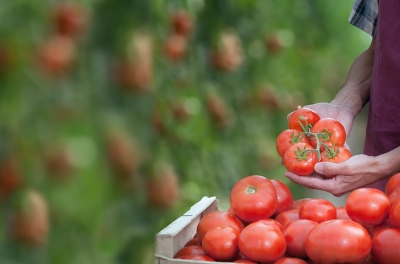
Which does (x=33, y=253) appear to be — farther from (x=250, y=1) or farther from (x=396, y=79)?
(x=250, y=1)

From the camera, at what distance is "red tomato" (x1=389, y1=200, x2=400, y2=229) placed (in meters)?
1.04

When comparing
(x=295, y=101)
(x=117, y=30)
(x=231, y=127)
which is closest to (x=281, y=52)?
(x=295, y=101)

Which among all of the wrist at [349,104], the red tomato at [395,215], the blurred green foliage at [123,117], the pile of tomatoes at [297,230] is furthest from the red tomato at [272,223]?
the wrist at [349,104]

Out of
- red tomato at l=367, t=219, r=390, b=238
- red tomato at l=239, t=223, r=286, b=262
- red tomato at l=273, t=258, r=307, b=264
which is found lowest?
red tomato at l=273, t=258, r=307, b=264

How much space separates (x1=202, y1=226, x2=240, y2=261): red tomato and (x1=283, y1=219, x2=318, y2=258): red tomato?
0.31ft

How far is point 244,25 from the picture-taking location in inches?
78.9

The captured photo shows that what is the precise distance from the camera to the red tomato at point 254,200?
117cm

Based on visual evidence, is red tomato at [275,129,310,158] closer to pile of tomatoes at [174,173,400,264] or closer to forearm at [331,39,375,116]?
pile of tomatoes at [174,173,400,264]

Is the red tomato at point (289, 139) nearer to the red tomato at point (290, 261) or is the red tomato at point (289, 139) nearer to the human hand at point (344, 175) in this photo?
the human hand at point (344, 175)

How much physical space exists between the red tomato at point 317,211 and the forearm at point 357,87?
585 millimetres

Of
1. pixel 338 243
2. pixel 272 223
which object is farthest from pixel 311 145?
pixel 338 243

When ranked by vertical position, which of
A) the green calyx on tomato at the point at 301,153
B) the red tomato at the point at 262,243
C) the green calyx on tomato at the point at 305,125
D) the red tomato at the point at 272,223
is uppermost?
the green calyx on tomato at the point at 305,125

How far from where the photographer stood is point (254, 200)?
1164 millimetres

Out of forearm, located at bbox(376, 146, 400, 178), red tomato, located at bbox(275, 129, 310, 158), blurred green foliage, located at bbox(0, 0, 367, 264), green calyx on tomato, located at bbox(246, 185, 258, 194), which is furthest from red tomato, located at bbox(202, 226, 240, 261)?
forearm, located at bbox(376, 146, 400, 178)
